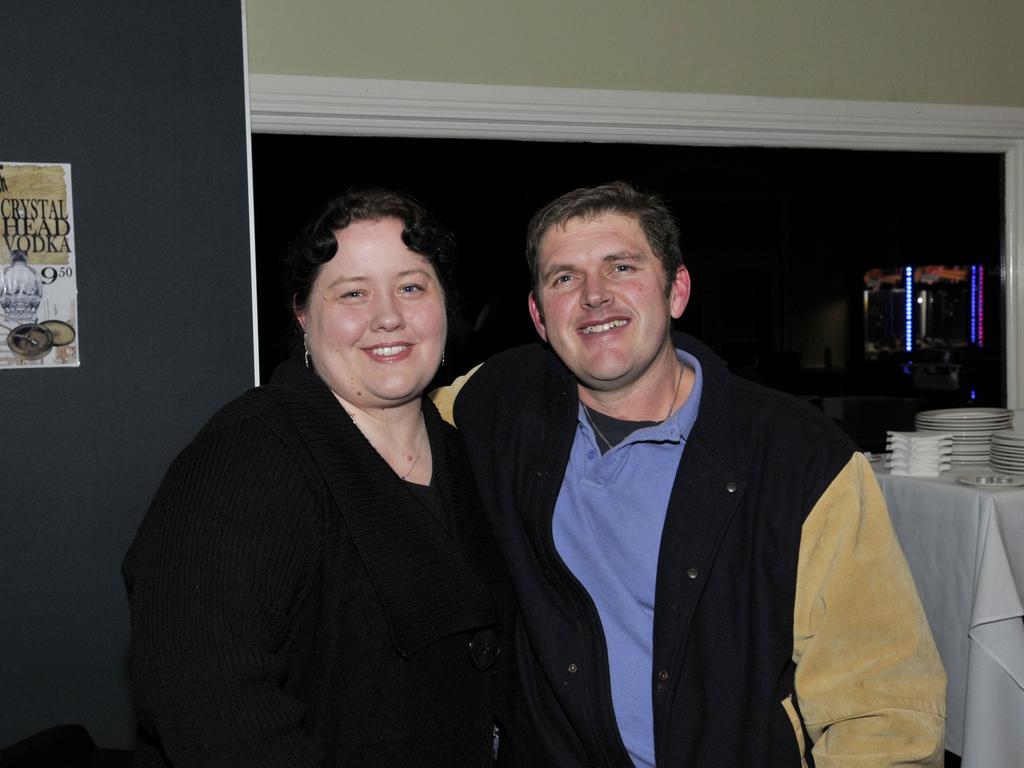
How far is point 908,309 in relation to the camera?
3.69 metres

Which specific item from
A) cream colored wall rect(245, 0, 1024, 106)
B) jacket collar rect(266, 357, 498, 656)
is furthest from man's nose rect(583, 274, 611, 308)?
cream colored wall rect(245, 0, 1024, 106)

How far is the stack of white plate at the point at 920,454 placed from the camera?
279cm

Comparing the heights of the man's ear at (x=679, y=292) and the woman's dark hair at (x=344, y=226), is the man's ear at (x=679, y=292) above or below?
below

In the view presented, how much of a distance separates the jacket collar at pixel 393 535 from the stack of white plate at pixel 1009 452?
2.02m

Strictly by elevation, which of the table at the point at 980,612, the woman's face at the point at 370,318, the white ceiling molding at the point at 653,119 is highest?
the white ceiling molding at the point at 653,119

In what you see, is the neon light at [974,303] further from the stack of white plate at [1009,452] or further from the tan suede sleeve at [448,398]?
the tan suede sleeve at [448,398]

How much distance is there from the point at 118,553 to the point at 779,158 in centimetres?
277

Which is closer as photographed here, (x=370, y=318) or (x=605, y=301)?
(x=370, y=318)

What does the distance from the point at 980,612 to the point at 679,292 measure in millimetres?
1313

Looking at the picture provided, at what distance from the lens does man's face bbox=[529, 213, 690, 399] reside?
1710 millimetres

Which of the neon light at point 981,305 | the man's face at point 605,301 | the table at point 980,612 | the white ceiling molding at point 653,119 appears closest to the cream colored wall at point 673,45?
the white ceiling molding at point 653,119

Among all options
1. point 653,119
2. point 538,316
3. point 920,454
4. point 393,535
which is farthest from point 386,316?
point 653,119

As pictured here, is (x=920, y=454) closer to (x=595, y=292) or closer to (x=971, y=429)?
(x=971, y=429)

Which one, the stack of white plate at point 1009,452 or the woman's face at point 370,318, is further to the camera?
the stack of white plate at point 1009,452
